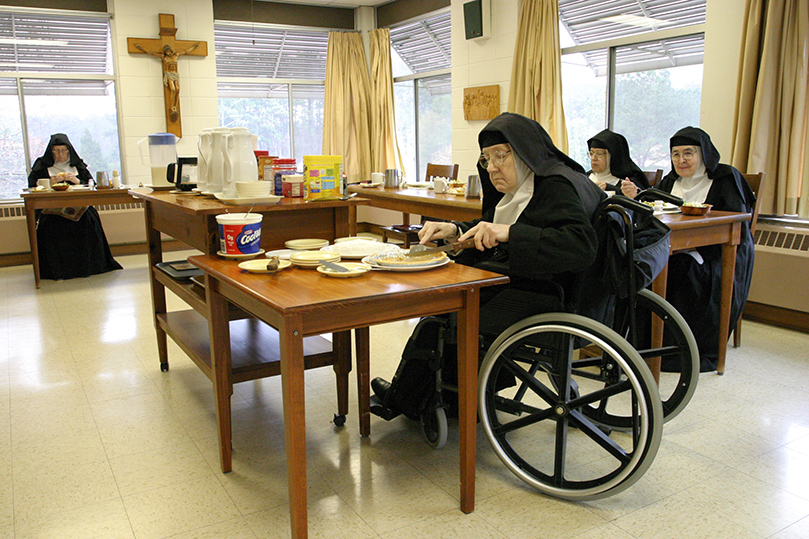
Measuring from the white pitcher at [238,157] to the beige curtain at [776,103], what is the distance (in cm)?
291

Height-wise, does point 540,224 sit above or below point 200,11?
below

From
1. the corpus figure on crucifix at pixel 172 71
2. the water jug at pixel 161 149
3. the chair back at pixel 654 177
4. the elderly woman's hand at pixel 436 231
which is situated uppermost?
the corpus figure on crucifix at pixel 172 71

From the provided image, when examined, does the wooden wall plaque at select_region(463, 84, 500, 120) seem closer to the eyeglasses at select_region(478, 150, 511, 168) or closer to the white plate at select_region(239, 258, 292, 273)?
the eyeglasses at select_region(478, 150, 511, 168)

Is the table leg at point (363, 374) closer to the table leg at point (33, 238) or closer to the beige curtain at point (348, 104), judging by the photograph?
the table leg at point (33, 238)

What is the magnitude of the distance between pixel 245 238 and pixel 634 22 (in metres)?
3.88

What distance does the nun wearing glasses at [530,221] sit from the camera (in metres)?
1.86

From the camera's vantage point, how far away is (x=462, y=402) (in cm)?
182

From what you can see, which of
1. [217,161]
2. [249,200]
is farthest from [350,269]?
[217,161]

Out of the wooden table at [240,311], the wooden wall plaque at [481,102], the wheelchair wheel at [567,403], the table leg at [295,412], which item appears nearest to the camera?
the table leg at [295,412]

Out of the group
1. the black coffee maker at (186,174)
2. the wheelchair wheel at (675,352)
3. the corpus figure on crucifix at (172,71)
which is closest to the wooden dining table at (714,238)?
the wheelchair wheel at (675,352)

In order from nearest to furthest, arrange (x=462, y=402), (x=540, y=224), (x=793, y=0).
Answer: (x=462, y=402) < (x=540, y=224) < (x=793, y=0)

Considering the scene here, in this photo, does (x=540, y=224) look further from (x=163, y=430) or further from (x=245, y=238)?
(x=163, y=430)

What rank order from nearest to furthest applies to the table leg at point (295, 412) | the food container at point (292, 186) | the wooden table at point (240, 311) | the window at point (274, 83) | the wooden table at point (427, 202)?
the table leg at point (295, 412), the wooden table at point (240, 311), the food container at point (292, 186), the wooden table at point (427, 202), the window at point (274, 83)

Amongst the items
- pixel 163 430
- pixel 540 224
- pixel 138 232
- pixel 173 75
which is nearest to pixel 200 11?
pixel 173 75
